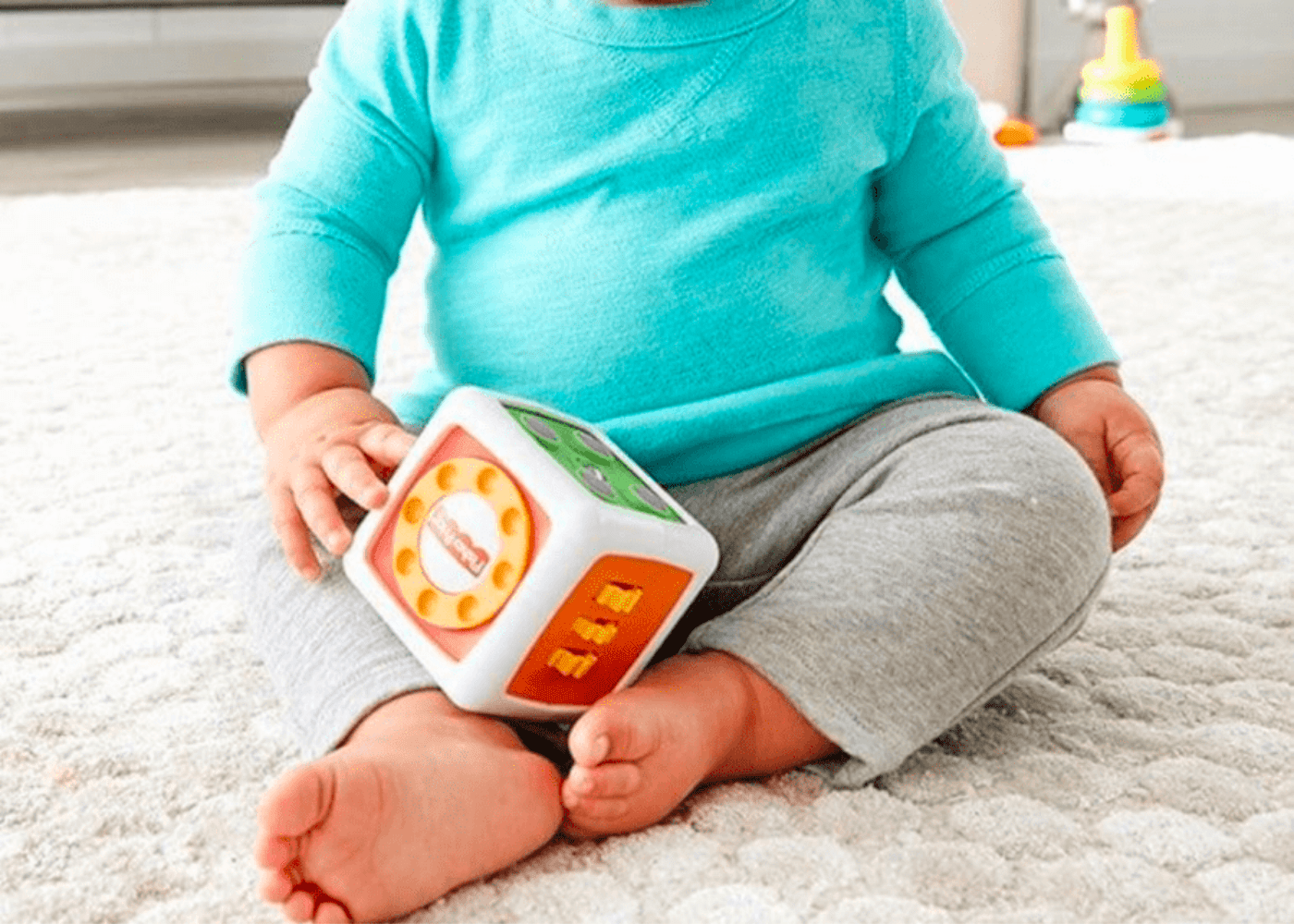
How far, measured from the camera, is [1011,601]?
525 millimetres

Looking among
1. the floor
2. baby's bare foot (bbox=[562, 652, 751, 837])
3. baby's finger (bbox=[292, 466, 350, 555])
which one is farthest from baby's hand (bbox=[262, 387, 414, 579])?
the floor

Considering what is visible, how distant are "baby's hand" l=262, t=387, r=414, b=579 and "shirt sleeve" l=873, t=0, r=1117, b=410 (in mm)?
231

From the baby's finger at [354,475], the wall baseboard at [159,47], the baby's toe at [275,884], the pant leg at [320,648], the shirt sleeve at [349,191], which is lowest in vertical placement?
the wall baseboard at [159,47]

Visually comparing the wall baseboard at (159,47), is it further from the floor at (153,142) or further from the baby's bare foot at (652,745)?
the baby's bare foot at (652,745)

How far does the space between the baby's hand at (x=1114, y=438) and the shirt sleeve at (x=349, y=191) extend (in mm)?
248

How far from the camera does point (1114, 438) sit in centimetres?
64

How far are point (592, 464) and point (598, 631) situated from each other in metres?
0.05

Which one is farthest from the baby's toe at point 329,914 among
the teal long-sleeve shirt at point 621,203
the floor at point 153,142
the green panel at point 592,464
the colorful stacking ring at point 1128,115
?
the colorful stacking ring at point 1128,115

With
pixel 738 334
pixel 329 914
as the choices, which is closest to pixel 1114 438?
pixel 738 334

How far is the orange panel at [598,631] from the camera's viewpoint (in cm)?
48

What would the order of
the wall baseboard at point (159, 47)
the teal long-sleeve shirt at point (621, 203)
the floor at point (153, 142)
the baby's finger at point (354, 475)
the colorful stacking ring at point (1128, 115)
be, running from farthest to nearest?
1. the wall baseboard at point (159, 47)
2. the colorful stacking ring at point (1128, 115)
3. the floor at point (153, 142)
4. the teal long-sleeve shirt at point (621, 203)
5. the baby's finger at point (354, 475)

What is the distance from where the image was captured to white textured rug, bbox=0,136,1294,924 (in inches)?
17.6

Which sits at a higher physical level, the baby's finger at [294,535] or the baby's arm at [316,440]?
the baby's arm at [316,440]

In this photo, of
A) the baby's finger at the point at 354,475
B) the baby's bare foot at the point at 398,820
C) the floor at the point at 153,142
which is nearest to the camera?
the baby's bare foot at the point at 398,820
